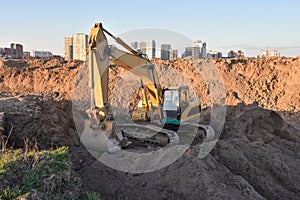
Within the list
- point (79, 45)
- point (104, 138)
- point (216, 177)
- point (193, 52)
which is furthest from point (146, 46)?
point (79, 45)

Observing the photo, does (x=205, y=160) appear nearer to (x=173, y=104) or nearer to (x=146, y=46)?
(x=173, y=104)

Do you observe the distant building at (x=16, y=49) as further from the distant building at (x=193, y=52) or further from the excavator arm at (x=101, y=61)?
the excavator arm at (x=101, y=61)

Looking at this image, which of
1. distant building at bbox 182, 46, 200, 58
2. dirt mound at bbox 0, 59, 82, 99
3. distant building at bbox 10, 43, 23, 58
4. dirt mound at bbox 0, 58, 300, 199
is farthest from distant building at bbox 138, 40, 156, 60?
distant building at bbox 10, 43, 23, 58

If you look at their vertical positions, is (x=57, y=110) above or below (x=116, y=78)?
below

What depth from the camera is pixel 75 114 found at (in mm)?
9492

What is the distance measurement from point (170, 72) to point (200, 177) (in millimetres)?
13701

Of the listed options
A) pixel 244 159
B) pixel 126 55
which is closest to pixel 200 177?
pixel 244 159

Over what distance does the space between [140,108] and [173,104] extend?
3.91ft

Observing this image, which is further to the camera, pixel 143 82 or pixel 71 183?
pixel 143 82

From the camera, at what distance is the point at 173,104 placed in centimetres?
920

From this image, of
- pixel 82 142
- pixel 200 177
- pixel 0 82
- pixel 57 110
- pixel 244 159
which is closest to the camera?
pixel 200 177

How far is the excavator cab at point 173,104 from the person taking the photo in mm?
9109

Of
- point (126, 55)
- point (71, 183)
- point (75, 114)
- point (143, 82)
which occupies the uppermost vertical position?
point (126, 55)

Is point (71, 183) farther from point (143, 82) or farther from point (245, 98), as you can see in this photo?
point (245, 98)
